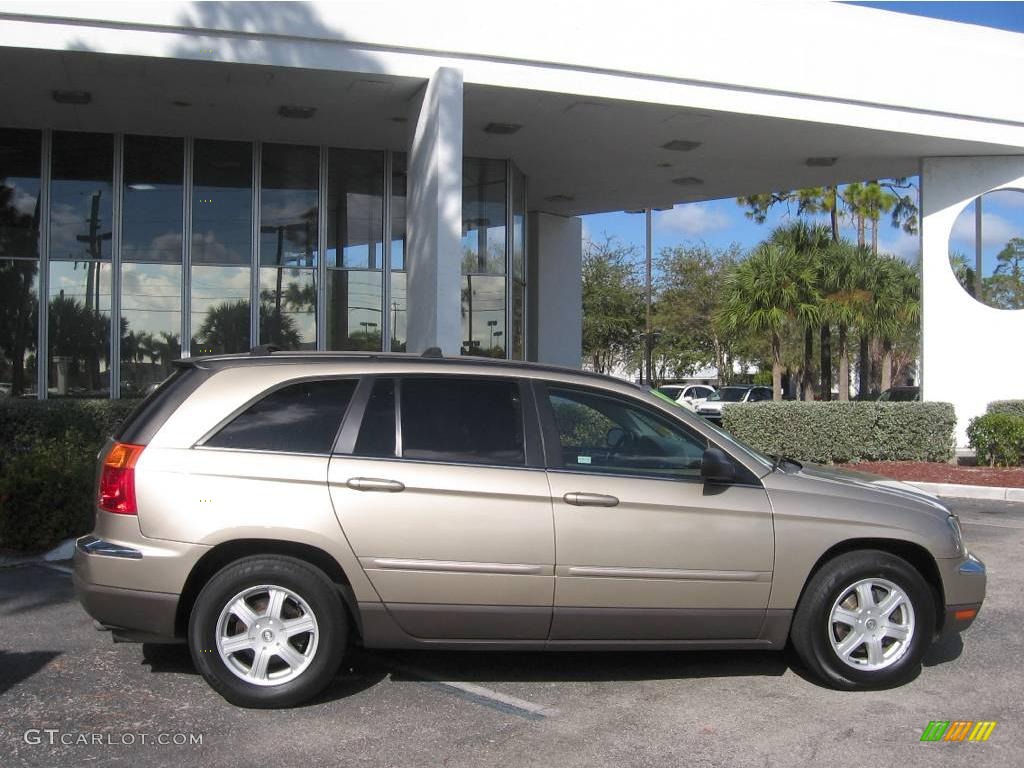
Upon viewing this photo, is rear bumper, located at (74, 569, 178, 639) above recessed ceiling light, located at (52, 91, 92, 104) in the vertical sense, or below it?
below

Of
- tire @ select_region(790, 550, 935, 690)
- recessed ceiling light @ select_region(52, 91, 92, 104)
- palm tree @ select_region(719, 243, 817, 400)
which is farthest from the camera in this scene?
palm tree @ select_region(719, 243, 817, 400)

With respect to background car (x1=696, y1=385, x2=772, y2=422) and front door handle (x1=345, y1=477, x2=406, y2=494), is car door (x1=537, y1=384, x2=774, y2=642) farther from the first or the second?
background car (x1=696, y1=385, x2=772, y2=422)

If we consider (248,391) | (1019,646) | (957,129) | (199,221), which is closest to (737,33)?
(957,129)

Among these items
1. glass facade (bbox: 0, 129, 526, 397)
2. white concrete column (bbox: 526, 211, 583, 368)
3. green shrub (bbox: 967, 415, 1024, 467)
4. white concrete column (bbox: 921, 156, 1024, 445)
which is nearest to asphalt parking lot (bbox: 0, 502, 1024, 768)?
green shrub (bbox: 967, 415, 1024, 467)

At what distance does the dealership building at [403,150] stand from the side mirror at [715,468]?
27.8 ft

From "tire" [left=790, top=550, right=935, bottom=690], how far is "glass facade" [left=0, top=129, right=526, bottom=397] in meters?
12.2

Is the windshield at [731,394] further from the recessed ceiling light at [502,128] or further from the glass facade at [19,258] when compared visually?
the glass facade at [19,258]

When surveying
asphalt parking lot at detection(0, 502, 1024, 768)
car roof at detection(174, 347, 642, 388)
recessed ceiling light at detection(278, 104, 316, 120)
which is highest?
recessed ceiling light at detection(278, 104, 316, 120)

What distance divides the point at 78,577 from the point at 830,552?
382 centimetres

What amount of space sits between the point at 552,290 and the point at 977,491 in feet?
43.1

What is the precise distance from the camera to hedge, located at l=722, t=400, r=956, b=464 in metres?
15.6

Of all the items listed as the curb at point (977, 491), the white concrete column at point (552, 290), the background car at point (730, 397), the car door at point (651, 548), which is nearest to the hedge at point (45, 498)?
→ the car door at point (651, 548)

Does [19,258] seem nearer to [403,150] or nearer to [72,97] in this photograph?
[72,97]

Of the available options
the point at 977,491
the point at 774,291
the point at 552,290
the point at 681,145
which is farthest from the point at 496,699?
the point at 774,291
